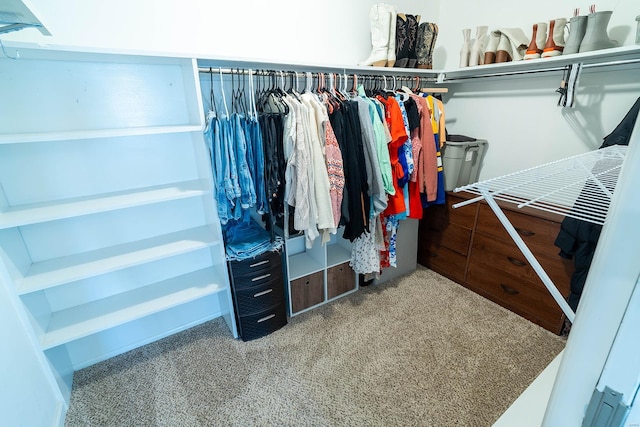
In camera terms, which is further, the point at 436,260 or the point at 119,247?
the point at 436,260

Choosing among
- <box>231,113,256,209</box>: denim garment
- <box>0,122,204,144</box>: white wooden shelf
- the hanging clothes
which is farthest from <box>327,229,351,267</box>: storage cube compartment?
<box>0,122,204,144</box>: white wooden shelf

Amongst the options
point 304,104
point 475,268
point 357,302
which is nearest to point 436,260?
point 475,268

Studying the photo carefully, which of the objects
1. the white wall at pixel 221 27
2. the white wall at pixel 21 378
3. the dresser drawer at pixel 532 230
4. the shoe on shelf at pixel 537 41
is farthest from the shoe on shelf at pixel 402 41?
the white wall at pixel 21 378

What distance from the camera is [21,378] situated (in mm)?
1225

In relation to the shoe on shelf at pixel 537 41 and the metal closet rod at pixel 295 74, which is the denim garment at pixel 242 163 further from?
the shoe on shelf at pixel 537 41

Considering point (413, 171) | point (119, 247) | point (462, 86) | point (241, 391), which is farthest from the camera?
point (462, 86)

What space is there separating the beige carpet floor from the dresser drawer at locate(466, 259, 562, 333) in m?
0.08

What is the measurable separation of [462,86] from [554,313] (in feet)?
6.49

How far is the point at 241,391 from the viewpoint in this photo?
165cm

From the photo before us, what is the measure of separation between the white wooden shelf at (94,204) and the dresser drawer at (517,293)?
7.09 feet

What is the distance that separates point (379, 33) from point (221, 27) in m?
1.11

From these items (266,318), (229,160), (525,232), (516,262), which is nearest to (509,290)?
(516,262)

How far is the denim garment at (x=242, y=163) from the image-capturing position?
5.27 ft

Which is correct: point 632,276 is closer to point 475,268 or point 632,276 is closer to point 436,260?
point 475,268
